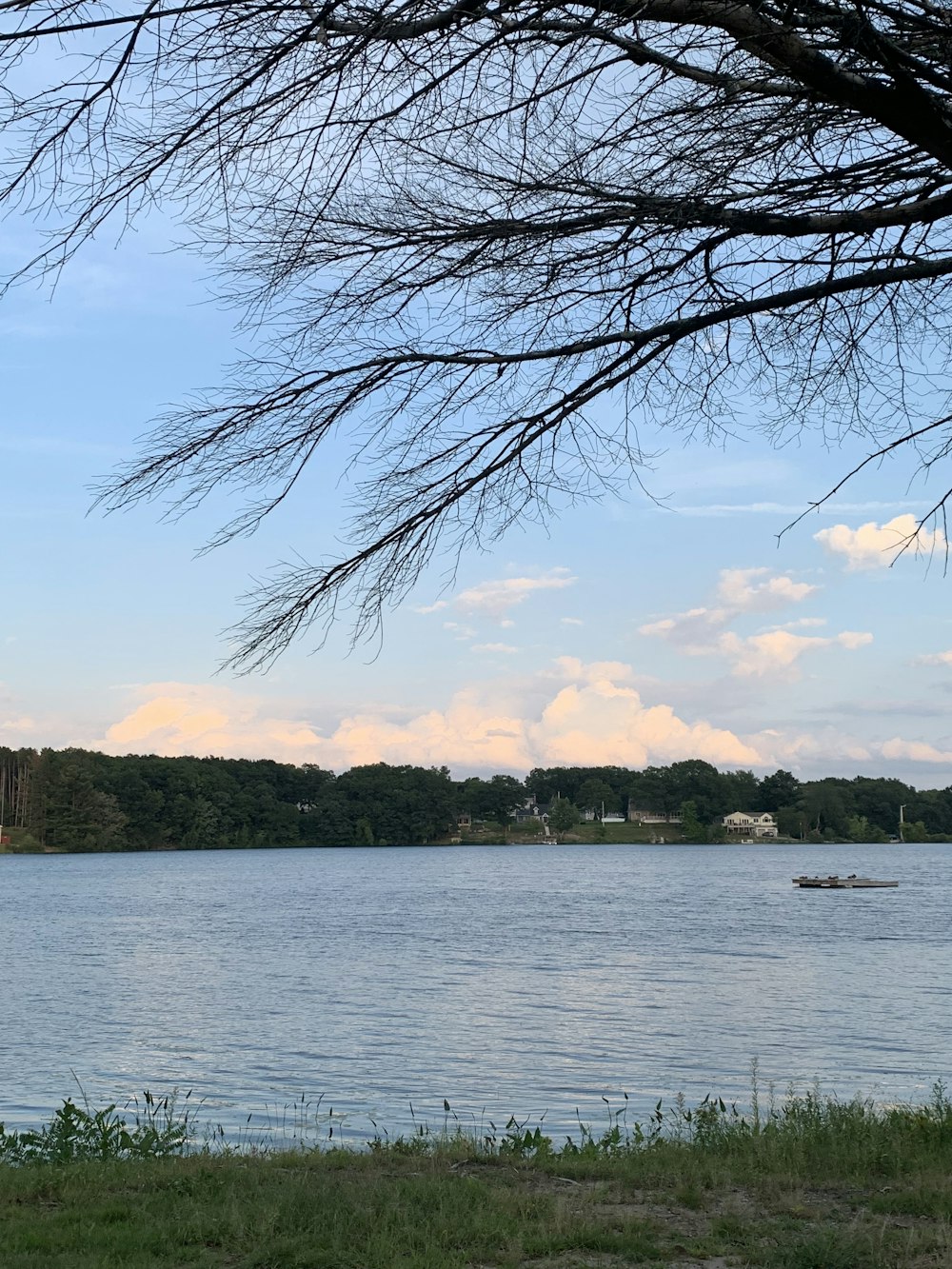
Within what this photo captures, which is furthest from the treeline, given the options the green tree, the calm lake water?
the calm lake water

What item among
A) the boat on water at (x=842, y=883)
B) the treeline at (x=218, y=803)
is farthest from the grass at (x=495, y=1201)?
the treeline at (x=218, y=803)

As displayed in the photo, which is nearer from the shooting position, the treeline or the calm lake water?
the calm lake water

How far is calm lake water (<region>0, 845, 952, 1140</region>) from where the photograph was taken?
57.6ft

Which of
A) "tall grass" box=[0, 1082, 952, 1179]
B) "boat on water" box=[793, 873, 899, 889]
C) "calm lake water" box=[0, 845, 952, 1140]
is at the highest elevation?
"tall grass" box=[0, 1082, 952, 1179]

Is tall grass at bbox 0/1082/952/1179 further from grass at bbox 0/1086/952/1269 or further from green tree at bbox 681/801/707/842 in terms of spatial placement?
green tree at bbox 681/801/707/842

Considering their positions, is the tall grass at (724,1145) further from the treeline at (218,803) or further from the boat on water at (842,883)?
the treeline at (218,803)

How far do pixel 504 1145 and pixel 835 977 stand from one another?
1092 inches

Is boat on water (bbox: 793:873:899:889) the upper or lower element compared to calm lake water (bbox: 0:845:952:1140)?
lower

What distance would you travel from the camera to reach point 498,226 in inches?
210

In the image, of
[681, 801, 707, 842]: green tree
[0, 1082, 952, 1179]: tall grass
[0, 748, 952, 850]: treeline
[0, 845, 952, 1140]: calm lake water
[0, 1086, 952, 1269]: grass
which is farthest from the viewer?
[681, 801, 707, 842]: green tree

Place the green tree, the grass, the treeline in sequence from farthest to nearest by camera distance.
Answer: the green tree < the treeline < the grass

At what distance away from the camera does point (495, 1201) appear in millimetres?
6828

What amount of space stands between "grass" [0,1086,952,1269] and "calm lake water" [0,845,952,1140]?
5.04 m

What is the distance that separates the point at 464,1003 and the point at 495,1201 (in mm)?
20831
